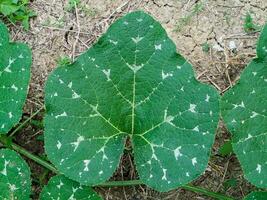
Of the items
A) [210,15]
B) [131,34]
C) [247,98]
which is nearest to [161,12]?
[210,15]

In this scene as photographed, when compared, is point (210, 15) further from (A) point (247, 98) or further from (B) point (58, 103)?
(B) point (58, 103)

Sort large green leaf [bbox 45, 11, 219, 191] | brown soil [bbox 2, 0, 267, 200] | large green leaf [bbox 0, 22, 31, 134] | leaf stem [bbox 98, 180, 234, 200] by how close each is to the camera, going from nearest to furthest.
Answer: large green leaf [bbox 45, 11, 219, 191] < large green leaf [bbox 0, 22, 31, 134] < leaf stem [bbox 98, 180, 234, 200] < brown soil [bbox 2, 0, 267, 200]

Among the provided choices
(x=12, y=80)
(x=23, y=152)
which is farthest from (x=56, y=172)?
(x=12, y=80)

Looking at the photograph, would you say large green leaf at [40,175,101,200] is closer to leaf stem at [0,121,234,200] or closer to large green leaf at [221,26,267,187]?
leaf stem at [0,121,234,200]

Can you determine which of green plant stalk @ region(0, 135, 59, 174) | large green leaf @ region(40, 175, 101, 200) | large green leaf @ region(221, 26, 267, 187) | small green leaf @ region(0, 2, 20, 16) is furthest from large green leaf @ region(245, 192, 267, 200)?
small green leaf @ region(0, 2, 20, 16)

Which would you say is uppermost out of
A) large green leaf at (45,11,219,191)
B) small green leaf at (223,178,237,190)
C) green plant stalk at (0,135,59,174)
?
large green leaf at (45,11,219,191)

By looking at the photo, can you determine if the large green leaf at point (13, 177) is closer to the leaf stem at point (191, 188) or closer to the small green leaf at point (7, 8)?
the leaf stem at point (191, 188)
